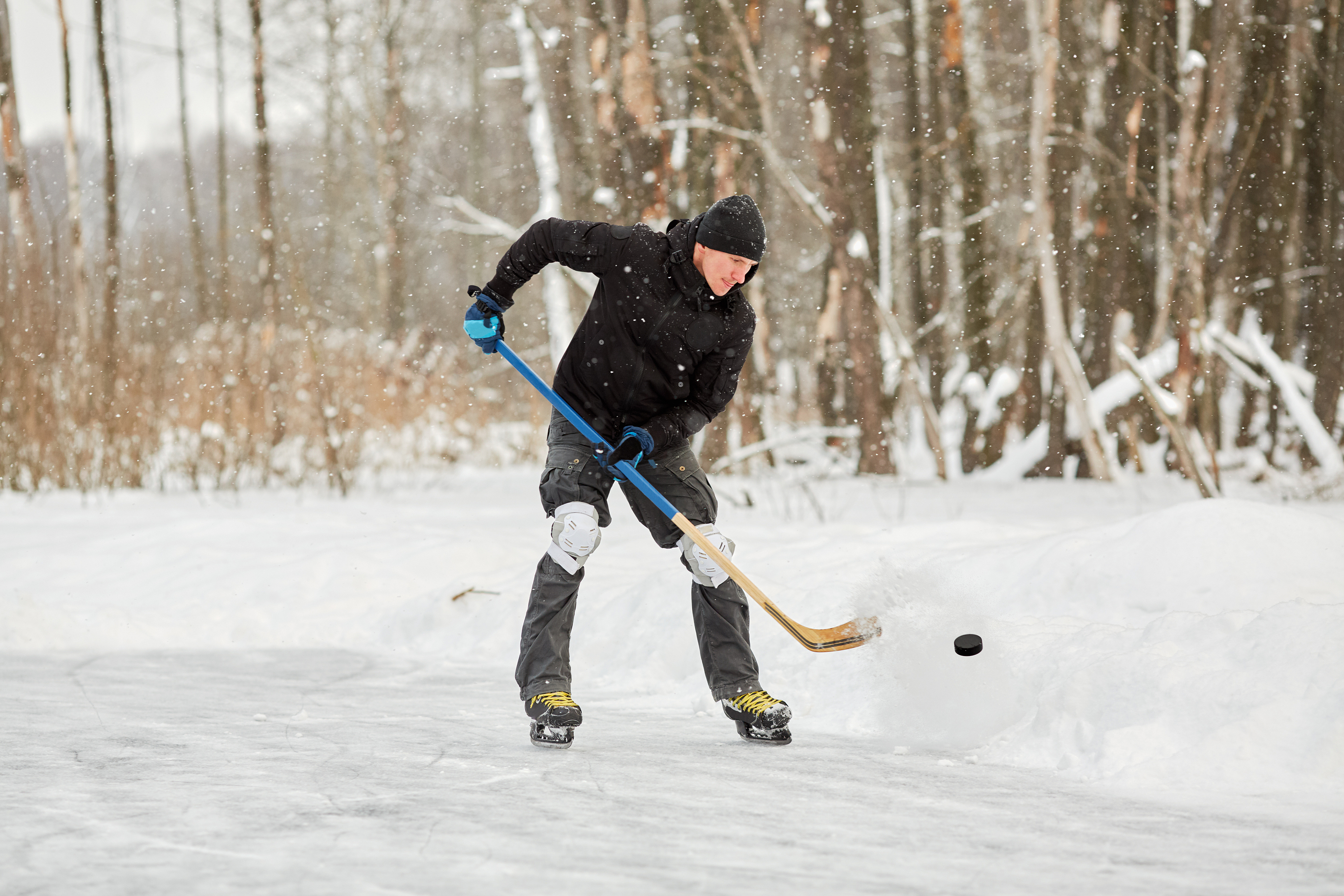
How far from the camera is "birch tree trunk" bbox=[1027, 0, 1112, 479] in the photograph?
11.2 meters

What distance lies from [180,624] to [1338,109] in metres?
10.4

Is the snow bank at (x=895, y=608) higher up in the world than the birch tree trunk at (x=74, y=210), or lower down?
lower down

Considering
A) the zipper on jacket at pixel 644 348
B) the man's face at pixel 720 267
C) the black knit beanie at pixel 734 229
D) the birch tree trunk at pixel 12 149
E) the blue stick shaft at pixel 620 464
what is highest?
the birch tree trunk at pixel 12 149

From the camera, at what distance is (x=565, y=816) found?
332cm

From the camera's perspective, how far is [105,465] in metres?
11.3

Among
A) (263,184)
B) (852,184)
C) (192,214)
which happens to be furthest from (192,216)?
(852,184)

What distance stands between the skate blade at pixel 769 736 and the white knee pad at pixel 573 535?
0.78 m

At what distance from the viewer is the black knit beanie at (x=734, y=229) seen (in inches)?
164

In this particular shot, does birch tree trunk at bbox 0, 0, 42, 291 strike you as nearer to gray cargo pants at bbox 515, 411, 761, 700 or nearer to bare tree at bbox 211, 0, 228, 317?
bare tree at bbox 211, 0, 228, 317

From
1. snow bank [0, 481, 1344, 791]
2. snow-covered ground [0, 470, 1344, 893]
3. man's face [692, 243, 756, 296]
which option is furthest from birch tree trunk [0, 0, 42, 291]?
man's face [692, 243, 756, 296]

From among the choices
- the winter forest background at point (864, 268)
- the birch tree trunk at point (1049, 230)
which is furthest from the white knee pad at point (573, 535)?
the birch tree trunk at point (1049, 230)

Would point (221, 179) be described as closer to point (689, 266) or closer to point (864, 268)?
point (864, 268)

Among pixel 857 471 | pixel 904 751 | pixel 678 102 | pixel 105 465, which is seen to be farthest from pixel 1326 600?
pixel 678 102

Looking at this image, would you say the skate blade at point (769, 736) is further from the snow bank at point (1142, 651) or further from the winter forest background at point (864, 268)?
the winter forest background at point (864, 268)
